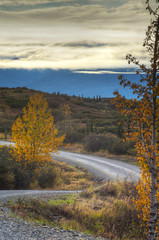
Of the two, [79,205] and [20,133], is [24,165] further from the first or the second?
[79,205]

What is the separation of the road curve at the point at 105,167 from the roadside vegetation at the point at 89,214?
563 centimetres

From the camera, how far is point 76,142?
33.7 m

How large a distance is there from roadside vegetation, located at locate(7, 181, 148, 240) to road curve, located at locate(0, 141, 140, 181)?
18.5 ft

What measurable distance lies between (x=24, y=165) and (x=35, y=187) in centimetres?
164

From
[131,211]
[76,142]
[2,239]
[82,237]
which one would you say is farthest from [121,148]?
[2,239]

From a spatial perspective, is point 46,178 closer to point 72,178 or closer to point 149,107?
point 72,178

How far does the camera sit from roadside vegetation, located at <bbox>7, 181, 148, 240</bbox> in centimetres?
915

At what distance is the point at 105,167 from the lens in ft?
68.8

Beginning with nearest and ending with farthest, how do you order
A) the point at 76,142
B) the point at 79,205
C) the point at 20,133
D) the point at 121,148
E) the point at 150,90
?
1. the point at 150,90
2. the point at 79,205
3. the point at 20,133
4. the point at 121,148
5. the point at 76,142

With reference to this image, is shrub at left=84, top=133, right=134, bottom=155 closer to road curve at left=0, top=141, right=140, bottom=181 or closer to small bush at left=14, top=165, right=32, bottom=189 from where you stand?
road curve at left=0, top=141, right=140, bottom=181

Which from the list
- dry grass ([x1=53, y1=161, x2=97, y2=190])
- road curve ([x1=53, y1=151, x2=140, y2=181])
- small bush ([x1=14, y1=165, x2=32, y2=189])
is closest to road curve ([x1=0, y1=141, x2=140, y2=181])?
road curve ([x1=53, y1=151, x2=140, y2=181])

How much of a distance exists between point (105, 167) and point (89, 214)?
11178mm

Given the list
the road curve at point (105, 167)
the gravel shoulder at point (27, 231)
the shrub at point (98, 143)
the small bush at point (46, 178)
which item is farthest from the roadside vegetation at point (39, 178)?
the shrub at point (98, 143)

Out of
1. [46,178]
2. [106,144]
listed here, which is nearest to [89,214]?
[46,178]
